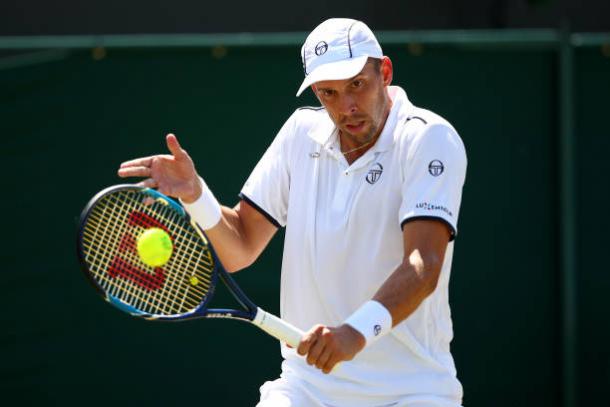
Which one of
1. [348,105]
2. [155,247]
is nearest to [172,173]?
[155,247]

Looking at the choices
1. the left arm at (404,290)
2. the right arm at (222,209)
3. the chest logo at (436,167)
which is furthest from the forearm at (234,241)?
the chest logo at (436,167)

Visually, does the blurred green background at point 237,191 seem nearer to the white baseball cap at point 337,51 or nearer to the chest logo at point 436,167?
the white baseball cap at point 337,51

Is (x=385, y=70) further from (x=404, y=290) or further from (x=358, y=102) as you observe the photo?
(x=404, y=290)

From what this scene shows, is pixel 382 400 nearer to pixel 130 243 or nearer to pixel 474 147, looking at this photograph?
pixel 130 243

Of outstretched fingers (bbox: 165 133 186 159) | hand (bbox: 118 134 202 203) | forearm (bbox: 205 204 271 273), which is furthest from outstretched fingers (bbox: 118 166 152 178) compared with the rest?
forearm (bbox: 205 204 271 273)

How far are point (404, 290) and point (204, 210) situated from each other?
2.65ft

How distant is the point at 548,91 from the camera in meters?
6.00

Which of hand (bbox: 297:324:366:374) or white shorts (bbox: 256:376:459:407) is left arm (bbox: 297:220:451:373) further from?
white shorts (bbox: 256:376:459:407)

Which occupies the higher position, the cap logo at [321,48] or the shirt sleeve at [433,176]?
the cap logo at [321,48]

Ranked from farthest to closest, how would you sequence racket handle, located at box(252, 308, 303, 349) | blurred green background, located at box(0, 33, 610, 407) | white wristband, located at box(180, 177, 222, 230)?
blurred green background, located at box(0, 33, 610, 407) < white wristband, located at box(180, 177, 222, 230) < racket handle, located at box(252, 308, 303, 349)

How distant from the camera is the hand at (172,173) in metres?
3.71

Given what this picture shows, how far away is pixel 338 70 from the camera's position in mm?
3629

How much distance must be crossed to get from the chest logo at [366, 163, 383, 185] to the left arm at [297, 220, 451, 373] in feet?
0.77

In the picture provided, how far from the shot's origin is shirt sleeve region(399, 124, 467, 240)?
349cm
